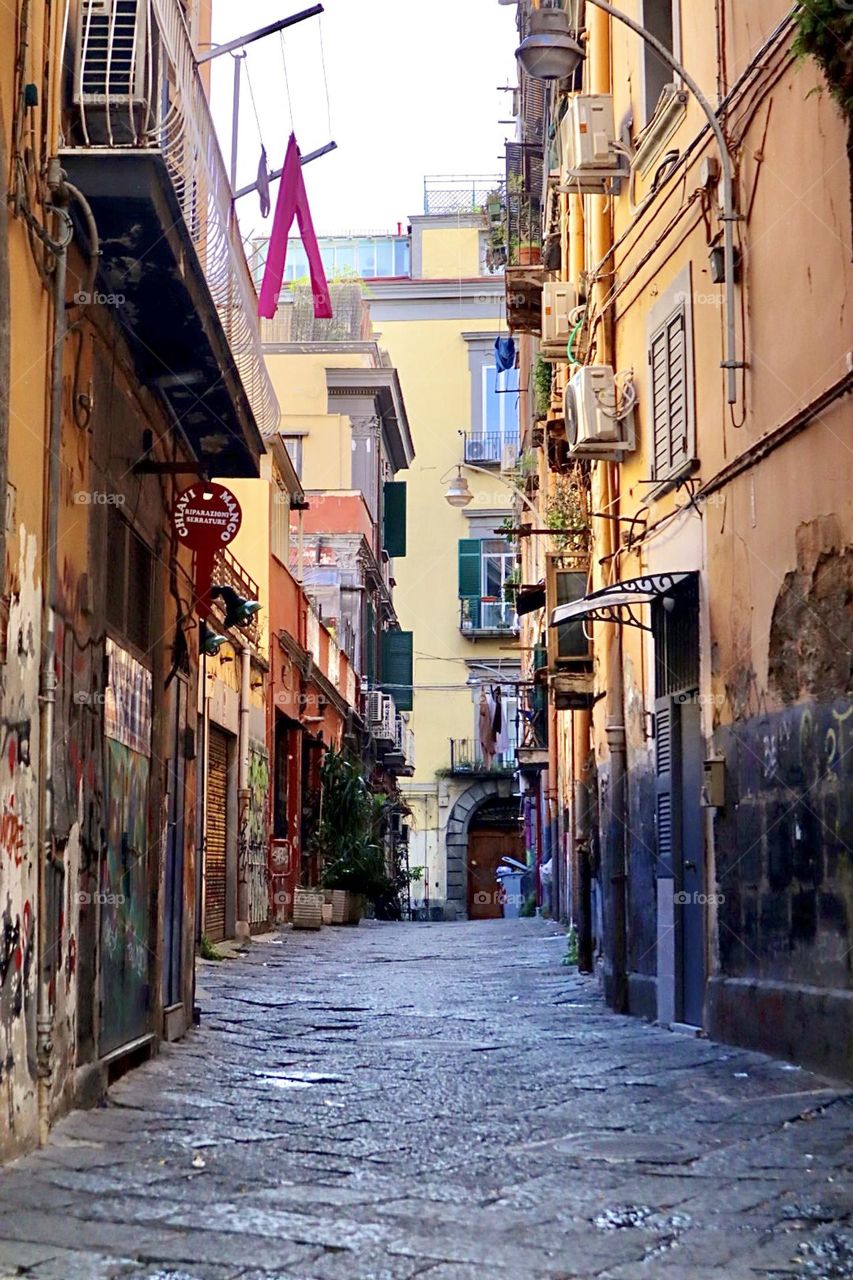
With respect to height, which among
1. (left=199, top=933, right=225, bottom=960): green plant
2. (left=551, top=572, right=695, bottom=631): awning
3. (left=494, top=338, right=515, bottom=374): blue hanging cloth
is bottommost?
(left=199, top=933, right=225, bottom=960): green plant

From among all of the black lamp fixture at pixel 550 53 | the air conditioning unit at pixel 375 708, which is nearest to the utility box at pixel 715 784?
the black lamp fixture at pixel 550 53

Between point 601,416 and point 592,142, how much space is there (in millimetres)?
2204

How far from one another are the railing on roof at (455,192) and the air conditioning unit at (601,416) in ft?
124

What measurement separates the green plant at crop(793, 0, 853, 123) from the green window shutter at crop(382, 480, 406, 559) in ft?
110

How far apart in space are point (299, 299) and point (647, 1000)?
2817cm

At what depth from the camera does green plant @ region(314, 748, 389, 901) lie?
26844 mm

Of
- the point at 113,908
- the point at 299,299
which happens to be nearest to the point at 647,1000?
the point at 113,908

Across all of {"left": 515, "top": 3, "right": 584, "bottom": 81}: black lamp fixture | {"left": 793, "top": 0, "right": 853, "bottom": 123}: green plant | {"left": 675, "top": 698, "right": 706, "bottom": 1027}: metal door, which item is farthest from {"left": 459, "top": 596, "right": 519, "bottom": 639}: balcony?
{"left": 793, "top": 0, "right": 853, "bottom": 123}: green plant

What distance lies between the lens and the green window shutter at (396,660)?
135 feet

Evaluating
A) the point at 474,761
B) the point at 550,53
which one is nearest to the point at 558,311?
the point at 550,53

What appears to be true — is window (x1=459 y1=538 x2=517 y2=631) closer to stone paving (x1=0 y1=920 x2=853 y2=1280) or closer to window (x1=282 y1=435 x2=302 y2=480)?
window (x1=282 y1=435 x2=302 y2=480)

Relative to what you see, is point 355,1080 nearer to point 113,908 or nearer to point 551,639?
point 113,908

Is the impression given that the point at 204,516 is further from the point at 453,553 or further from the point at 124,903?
the point at 453,553

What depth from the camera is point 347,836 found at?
2717 centimetres
